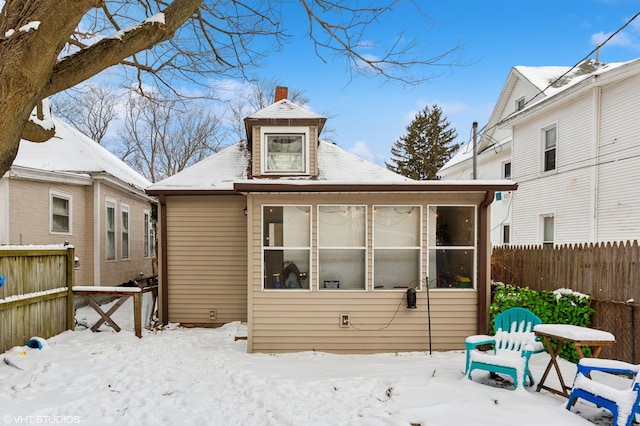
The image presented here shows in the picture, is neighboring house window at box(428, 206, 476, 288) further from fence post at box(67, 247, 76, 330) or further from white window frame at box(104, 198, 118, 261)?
white window frame at box(104, 198, 118, 261)

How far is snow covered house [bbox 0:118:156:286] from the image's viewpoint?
24.8ft

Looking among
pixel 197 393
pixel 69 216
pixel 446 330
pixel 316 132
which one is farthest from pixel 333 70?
pixel 69 216

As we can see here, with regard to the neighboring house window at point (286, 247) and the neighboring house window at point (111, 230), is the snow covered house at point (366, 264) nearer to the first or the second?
the neighboring house window at point (286, 247)

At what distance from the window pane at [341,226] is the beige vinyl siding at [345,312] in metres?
0.18

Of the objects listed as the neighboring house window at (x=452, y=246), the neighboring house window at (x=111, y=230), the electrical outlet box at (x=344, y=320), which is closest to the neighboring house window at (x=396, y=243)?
the neighboring house window at (x=452, y=246)

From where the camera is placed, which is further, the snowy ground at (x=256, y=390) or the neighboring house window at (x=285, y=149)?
the neighboring house window at (x=285, y=149)

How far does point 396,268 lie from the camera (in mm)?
6020

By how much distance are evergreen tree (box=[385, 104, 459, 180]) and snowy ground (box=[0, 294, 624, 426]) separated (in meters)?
24.8

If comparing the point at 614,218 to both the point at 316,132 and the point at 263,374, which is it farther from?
the point at 263,374

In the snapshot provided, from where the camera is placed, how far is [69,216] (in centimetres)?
874

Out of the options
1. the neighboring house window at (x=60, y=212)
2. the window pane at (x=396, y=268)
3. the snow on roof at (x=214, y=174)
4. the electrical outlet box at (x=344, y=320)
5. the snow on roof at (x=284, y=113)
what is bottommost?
the electrical outlet box at (x=344, y=320)

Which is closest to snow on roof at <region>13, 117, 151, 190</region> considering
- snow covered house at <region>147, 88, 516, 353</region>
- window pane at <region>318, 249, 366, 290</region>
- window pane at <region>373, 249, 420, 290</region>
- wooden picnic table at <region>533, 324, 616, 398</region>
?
snow covered house at <region>147, 88, 516, 353</region>

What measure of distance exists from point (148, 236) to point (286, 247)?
10.4 metres

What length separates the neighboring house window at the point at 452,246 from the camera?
598 centimetres
